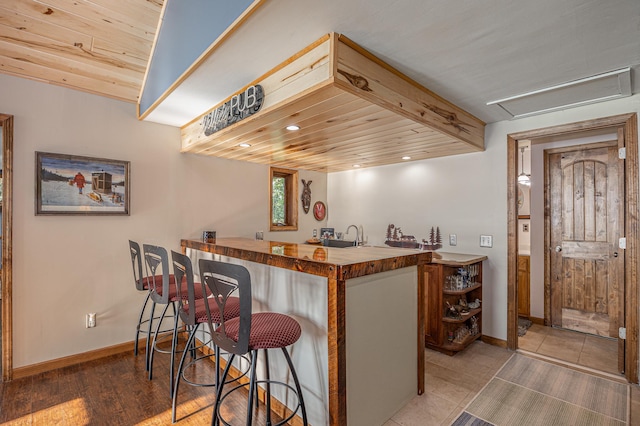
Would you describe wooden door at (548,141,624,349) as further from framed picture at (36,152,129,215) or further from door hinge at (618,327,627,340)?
framed picture at (36,152,129,215)

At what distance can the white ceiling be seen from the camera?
5.02 ft

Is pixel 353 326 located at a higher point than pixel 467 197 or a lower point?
lower

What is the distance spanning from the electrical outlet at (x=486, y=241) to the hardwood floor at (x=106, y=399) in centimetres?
269

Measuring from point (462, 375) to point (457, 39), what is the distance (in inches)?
99.7

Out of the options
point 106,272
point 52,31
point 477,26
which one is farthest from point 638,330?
point 52,31

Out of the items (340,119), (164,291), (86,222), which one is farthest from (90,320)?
(340,119)

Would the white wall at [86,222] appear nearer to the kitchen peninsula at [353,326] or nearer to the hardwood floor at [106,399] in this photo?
the hardwood floor at [106,399]

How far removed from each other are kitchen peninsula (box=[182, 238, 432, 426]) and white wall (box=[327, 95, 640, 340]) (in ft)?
4.85

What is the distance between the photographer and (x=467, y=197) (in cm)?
357

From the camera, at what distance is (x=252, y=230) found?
417 centimetres

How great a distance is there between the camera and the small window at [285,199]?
462cm

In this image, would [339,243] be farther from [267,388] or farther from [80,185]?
[80,185]

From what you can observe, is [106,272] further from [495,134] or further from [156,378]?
[495,134]

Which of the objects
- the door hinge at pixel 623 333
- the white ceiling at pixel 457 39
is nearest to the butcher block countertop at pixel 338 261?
the white ceiling at pixel 457 39
